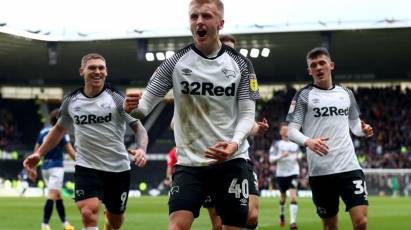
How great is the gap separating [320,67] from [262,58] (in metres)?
38.3

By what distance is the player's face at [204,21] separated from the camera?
232 inches

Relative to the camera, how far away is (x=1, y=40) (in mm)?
40469

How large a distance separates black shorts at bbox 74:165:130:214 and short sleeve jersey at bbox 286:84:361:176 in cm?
212

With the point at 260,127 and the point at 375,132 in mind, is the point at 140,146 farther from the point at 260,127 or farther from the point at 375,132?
the point at 375,132

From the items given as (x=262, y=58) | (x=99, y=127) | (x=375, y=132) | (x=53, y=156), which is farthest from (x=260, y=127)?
(x=375, y=132)

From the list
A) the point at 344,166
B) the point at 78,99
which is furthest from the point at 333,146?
the point at 78,99

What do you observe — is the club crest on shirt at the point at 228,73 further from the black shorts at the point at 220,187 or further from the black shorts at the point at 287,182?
the black shorts at the point at 287,182

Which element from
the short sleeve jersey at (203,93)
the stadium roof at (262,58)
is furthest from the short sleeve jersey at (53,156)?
the stadium roof at (262,58)

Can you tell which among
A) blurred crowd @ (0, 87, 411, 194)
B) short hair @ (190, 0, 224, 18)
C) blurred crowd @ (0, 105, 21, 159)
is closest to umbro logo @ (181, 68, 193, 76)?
short hair @ (190, 0, 224, 18)

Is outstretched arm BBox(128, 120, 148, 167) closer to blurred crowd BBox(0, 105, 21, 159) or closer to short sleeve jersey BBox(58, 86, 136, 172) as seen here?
short sleeve jersey BBox(58, 86, 136, 172)

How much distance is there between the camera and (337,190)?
364 inches

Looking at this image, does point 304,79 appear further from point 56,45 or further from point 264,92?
point 56,45

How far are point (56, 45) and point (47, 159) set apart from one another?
26872mm

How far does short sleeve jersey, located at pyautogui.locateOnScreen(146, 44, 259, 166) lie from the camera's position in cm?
608
